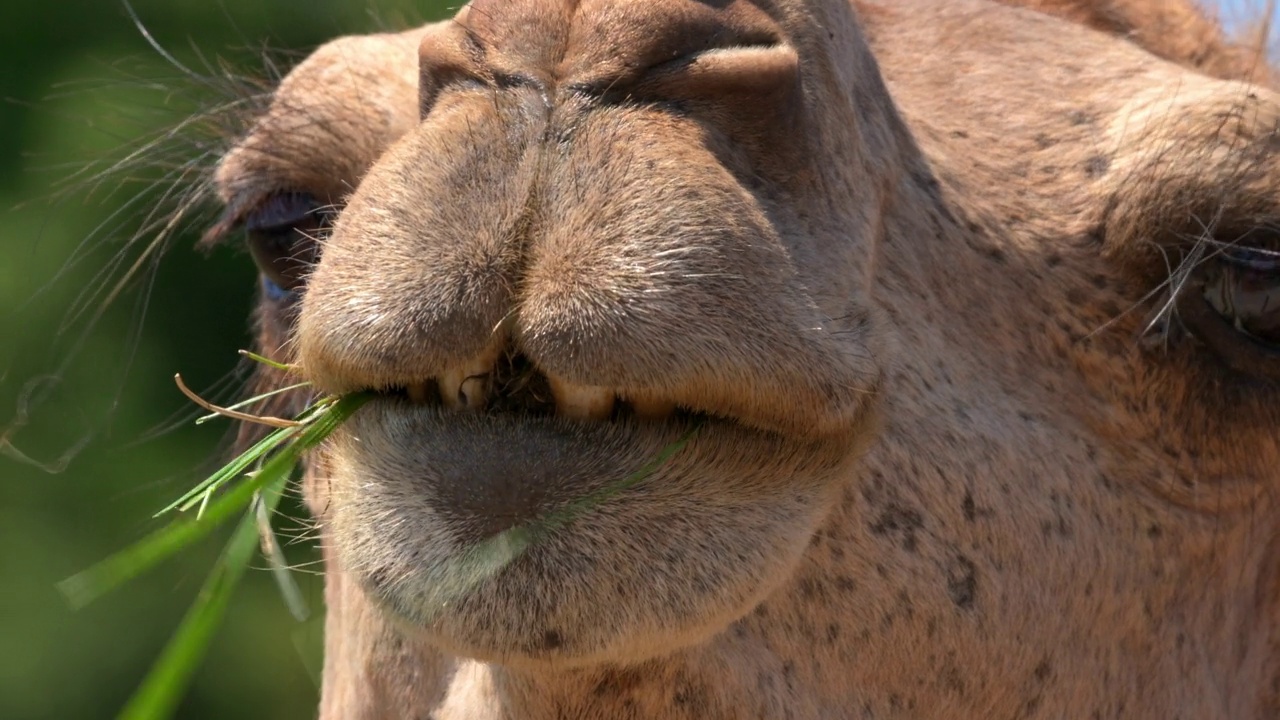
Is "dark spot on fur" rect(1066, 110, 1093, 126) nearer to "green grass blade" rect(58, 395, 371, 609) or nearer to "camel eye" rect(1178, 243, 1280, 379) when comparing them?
"camel eye" rect(1178, 243, 1280, 379)

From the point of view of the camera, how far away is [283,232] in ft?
10.00

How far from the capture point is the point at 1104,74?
300 cm

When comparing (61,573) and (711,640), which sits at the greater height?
(711,640)

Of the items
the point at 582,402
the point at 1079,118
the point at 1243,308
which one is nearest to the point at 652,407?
the point at 582,402

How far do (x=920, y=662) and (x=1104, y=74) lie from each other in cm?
122

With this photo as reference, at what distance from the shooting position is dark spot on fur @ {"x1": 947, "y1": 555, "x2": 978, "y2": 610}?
8.08 ft

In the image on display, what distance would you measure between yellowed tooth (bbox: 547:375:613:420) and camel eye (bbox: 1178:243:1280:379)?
1226 mm

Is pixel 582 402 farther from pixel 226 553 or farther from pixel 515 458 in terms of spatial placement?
pixel 226 553

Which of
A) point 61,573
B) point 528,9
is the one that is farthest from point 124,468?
point 528,9

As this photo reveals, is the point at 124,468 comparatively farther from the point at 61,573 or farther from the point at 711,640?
the point at 711,640

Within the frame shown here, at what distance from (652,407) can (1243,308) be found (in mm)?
1216

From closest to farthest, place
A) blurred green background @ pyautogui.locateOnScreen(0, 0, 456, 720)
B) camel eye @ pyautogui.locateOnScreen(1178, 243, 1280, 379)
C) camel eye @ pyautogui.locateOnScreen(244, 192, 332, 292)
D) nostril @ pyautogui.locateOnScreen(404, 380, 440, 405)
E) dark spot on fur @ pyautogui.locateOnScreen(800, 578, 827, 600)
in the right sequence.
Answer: nostril @ pyautogui.locateOnScreen(404, 380, 440, 405), dark spot on fur @ pyautogui.locateOnScreen(800, 578, 827, 600), camel eye @ pyautogui.locateOnScreen(1178, 243, 1280, 379), camel eye @ pyautogui.locateOnScreen(244, 192, 332, 292), blurred green background @ pyautogui.locateOnScreen(0, 0, 456, 720)

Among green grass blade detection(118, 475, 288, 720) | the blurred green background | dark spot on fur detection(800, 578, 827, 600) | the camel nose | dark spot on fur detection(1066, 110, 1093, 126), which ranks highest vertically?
the camel nose

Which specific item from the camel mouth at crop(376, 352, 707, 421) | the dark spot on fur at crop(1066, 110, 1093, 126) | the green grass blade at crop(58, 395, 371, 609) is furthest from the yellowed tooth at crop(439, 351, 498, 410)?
the dark spot on fur at crop(1066, 110, 1093, 126)
